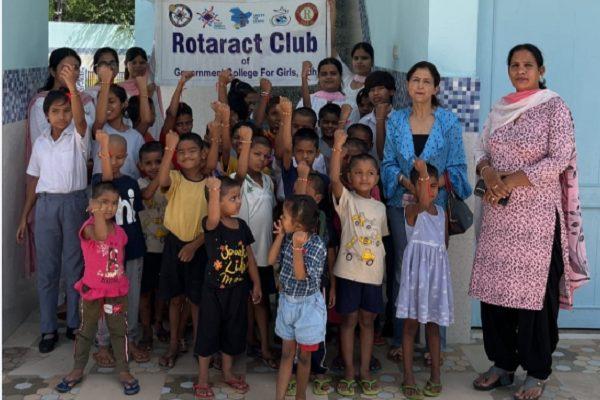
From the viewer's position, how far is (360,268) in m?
3.77

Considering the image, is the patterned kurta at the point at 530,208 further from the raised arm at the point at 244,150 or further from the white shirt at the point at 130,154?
the white shirt at the point at 130,154

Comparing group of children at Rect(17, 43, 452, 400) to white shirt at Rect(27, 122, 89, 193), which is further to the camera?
white shirt at Rect(27, 122, 89, 193)

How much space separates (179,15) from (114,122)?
4.61 feet

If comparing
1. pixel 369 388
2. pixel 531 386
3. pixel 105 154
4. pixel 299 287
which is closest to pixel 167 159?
pixel 105 154

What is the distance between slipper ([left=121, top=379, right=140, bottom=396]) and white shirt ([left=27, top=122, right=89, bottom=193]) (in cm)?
114

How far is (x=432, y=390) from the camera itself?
12.7 ft

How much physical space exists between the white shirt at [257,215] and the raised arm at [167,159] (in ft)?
1.31

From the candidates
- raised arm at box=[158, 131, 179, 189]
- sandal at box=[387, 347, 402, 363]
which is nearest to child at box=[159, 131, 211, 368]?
raised arm at box=[158, 131, 179, 189]

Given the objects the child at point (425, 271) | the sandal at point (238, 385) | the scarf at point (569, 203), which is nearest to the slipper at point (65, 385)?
the sandal at point (238, 385)

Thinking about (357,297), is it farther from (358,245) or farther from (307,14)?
(307,14)

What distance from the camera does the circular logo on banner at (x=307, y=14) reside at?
18.0 ft

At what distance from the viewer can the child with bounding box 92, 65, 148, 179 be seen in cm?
421

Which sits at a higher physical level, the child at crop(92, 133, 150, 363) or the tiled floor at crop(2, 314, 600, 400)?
the child at crop(92, 133, 150, 363)

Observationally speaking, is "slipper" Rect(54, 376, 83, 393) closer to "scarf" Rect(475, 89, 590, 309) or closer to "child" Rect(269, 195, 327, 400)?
"child" Rect(269, 195, 327, 400)
